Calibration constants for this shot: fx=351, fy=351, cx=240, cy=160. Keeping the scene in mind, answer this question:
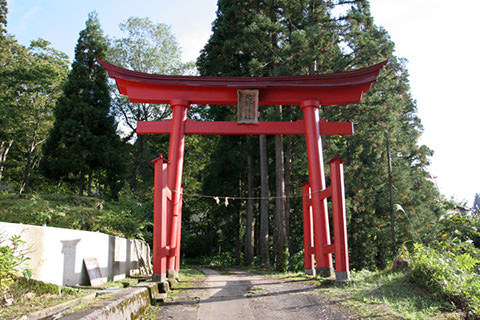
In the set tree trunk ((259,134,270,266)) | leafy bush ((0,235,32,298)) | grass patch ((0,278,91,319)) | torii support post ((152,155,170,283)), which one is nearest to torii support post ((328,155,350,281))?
torii support post ((152,155,170,283))

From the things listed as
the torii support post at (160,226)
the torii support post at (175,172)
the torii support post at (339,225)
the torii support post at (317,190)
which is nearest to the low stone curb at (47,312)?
the torii support post at (160,226)

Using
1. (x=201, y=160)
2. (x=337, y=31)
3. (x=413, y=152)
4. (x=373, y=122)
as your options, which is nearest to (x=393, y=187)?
(x=373, y=122)

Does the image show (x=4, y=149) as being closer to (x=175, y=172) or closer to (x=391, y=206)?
(x=175, y=172)

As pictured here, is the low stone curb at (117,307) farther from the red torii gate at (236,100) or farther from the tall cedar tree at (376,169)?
the tall cedar tree at (376,169)

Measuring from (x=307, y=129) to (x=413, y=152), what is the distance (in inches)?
419

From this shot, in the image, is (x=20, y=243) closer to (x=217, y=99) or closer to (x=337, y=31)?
(x=217, y=99)

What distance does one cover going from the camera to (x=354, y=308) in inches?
156

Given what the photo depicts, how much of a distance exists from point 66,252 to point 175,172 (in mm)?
2835

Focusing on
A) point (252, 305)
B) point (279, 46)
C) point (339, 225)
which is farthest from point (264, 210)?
point (252, 305)

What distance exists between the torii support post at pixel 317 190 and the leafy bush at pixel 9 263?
194 inches

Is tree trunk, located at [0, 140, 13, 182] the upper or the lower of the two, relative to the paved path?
upper

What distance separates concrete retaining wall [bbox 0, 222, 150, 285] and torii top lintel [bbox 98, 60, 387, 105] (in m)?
3.26

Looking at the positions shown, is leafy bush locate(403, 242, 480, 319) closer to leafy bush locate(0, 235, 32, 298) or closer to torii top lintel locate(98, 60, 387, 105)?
torii top lintel locate(98, 60, 387, 105)

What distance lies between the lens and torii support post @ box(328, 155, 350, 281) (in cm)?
600
